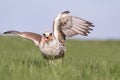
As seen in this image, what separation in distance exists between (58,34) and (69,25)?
52 centimetres

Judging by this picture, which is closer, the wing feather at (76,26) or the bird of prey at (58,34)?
the bird of prey at (58,34)

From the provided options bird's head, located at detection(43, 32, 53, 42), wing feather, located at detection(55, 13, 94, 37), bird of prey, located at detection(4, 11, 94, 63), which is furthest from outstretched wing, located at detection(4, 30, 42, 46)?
wing feather, located at detection(55, 13, 94, 37)

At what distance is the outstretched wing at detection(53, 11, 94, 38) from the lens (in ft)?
30.7

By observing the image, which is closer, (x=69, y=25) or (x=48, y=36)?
(x=48, y=36)

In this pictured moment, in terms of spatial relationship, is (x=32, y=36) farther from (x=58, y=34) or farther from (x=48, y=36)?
(x=48, y=36)

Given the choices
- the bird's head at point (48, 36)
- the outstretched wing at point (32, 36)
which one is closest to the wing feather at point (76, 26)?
the outstretched wing at point (32, 36)

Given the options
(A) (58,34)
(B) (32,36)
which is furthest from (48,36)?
(A) (58,34)

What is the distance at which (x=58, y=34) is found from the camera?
9344 millimetres

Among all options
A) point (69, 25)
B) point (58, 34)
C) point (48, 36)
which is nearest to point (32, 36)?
point (58, 34)

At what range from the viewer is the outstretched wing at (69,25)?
9.34m

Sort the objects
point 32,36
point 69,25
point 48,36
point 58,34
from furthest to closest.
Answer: point 69,25, point 58,34, point 32,36, point 48,36

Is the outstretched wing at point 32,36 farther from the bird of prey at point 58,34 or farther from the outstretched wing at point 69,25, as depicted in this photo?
the outstretched wing at point 69,25

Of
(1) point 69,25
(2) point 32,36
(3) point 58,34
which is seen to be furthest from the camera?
(1) point 69,25

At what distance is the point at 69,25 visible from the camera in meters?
9.79
